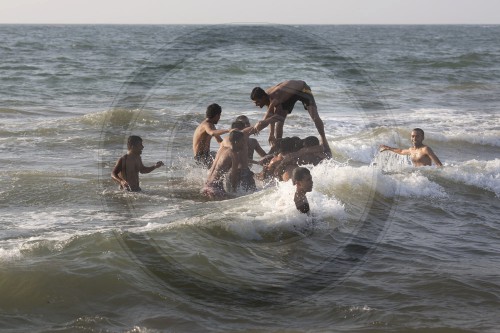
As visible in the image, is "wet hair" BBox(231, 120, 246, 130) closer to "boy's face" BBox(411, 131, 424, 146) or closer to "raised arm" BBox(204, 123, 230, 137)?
"raised arm" BBox(204, 123, 230, 137)

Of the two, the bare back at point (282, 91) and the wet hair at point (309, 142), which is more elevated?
the bare back at point (282, 91)

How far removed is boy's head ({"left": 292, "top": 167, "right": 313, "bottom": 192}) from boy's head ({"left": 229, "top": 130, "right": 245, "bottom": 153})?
1486 millimetres

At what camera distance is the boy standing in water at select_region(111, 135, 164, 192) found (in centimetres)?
912

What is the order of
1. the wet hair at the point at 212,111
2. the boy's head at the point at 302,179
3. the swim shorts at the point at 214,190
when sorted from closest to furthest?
the boy's head at the point at 302,179
the swim shorts at the point at 214,190
the wet hair at the point at 212,111

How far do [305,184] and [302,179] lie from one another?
0.10 meters

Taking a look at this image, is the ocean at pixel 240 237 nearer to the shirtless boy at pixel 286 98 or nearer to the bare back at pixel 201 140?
the bare back at pixel 201 140

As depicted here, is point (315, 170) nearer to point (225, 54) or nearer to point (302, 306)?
point (302, 306)

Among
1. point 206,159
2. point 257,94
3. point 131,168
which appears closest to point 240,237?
point 131,168

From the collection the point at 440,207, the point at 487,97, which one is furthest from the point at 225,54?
the point at 440,207

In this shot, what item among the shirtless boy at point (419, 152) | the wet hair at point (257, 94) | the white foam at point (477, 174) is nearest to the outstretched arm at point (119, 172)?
the wet hair at point (257, 94)

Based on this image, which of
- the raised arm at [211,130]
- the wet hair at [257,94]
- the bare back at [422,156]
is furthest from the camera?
the bare back at [422,156]

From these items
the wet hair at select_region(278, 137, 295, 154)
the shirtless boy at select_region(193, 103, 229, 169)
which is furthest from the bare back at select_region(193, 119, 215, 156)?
the wet hair at select_region(278, 137, 295, 154)

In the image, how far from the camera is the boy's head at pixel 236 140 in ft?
29.8

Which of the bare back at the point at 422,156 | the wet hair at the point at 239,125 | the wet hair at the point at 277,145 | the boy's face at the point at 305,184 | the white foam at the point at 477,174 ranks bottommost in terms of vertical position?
the white foam at the point at 477,174
